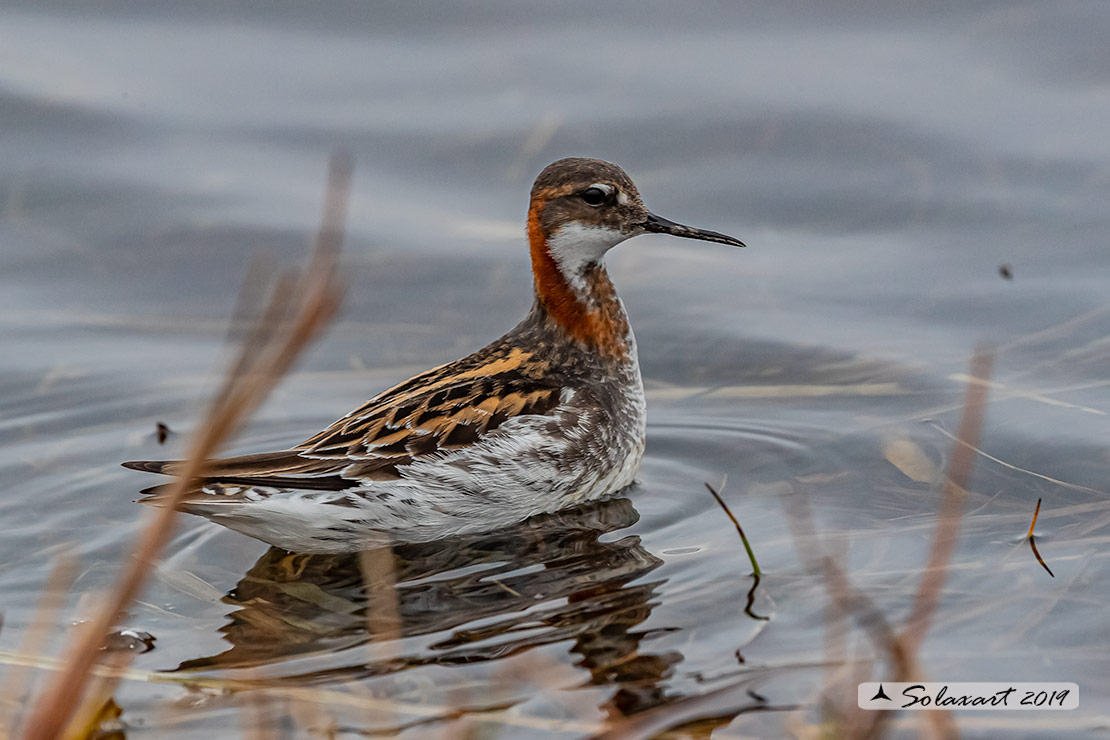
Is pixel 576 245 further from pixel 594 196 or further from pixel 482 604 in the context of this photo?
pixel 482 604

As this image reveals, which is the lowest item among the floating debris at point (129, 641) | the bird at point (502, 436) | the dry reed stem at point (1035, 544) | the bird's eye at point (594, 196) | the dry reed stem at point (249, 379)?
the dry reed stem at point (249, 379)

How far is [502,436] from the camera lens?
262 inches

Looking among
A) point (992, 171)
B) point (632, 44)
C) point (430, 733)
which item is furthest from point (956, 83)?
point (430, 733)

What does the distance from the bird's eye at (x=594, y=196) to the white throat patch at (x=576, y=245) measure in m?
0.14

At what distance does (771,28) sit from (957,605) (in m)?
6.54

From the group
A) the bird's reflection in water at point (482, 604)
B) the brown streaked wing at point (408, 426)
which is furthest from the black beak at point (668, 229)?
the bird's reflection in water at point (482, 604)

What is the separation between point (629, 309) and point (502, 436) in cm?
252

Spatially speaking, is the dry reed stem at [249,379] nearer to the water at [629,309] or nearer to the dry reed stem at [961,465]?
the water at [629,309]

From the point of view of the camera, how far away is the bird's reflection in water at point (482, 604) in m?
5.26

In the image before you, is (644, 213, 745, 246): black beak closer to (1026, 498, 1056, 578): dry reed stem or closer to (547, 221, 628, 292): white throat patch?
(547, 221, 628, 292): white throat patch

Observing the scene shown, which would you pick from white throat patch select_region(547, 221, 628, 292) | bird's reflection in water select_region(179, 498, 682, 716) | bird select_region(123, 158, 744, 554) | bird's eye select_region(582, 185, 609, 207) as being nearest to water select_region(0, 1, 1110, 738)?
bird's reflection in water select_region(179, 498, 682, 716)

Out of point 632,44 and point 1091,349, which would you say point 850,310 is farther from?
point 632,44

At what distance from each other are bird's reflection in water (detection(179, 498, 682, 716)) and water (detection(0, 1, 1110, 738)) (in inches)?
0.9

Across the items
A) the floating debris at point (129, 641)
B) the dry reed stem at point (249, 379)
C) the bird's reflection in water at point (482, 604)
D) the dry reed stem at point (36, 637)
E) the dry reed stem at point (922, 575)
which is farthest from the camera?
the floating debris at point (129, 641)
